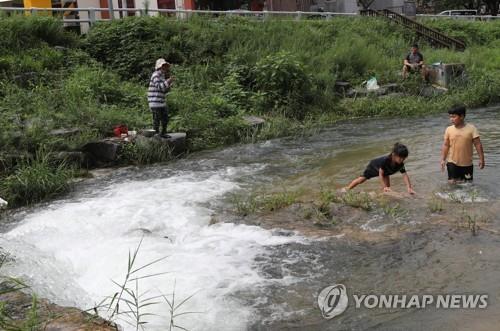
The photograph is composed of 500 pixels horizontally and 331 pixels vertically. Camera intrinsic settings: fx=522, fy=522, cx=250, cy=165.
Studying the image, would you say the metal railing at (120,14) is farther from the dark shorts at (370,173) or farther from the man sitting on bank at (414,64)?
the dark shorts at (370,173)

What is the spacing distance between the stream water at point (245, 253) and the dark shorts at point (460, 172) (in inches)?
8.4

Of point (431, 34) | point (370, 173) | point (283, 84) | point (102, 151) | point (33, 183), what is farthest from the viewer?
point (431, 34)

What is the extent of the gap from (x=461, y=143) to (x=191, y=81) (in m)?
9.37

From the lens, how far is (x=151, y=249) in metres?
6.18

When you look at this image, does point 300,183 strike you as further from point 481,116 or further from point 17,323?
point 481,116

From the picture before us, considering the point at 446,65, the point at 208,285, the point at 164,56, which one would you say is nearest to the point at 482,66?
the point at 446,65

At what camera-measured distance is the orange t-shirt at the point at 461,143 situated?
24.9 feet

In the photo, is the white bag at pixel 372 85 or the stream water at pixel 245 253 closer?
the stream water at pixel 245 253

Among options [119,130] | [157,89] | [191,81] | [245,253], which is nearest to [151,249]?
[245,253]

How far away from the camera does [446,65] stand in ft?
59.7

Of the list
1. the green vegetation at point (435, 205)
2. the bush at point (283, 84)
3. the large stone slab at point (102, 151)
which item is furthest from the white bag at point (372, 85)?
the green vegetation at point (435, 205)

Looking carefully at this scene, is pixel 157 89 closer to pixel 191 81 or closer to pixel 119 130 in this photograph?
pixel 119 130

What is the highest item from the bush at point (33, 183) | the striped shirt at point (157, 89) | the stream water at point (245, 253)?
the striped shirt at point (157, 89)

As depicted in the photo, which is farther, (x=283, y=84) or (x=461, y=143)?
(x=283, y=84)
